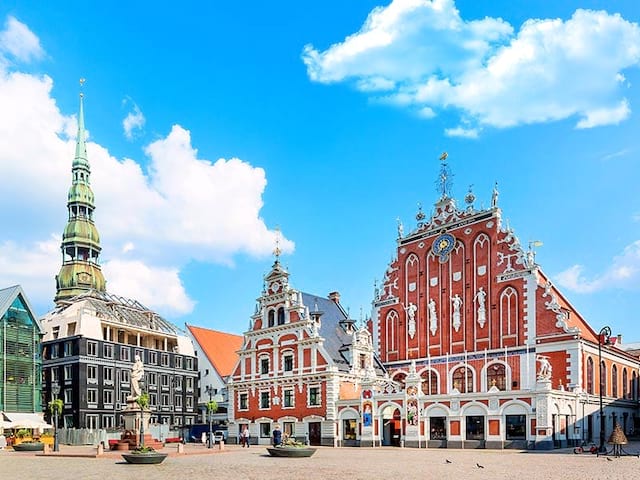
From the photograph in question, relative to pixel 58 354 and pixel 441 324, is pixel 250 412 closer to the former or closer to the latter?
pixel 441 324

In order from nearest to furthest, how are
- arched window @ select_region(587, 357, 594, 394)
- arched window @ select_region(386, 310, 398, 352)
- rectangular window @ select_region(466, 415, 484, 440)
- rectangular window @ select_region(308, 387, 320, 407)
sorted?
rectangular window @ select_region(466, 415, 484, 440) < arched window @ select_region(587, 357, 594, 394) < rectangular window @ select_region(308, 387, 320, 407) < arched window @ select_region(386, 310, 398, 352)

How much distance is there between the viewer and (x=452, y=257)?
5016 centimetres

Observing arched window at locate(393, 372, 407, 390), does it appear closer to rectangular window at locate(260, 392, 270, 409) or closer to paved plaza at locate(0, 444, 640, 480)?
rectangular window at locate(260, 392, 270, 409)

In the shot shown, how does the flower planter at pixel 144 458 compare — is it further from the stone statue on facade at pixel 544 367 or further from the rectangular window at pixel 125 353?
the rectangular window at pixel 125 353

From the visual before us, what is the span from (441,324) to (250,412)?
56.7ft

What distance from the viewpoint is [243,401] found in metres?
54.6

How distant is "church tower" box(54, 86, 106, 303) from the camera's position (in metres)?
81.4

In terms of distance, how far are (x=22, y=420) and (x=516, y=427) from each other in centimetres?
4106

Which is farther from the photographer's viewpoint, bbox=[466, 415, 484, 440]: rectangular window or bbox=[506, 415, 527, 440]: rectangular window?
bbox=[466, 415, 484, 440]: rectangular window

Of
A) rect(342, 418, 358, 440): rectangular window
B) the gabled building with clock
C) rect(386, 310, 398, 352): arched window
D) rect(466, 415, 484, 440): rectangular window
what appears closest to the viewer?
rect(466, 415, 484, 440): rectangular window

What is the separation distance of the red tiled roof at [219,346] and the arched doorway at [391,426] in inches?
1367

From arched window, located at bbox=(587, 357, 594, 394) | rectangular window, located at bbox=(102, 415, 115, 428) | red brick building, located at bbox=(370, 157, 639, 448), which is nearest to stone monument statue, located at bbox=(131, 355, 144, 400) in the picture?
red brick building, located at bbox=(370, 157, 639, 448)

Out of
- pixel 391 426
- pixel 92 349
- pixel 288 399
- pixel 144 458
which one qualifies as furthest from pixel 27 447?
pixel 391 426

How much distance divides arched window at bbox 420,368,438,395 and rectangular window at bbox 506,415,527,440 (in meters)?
10.1
